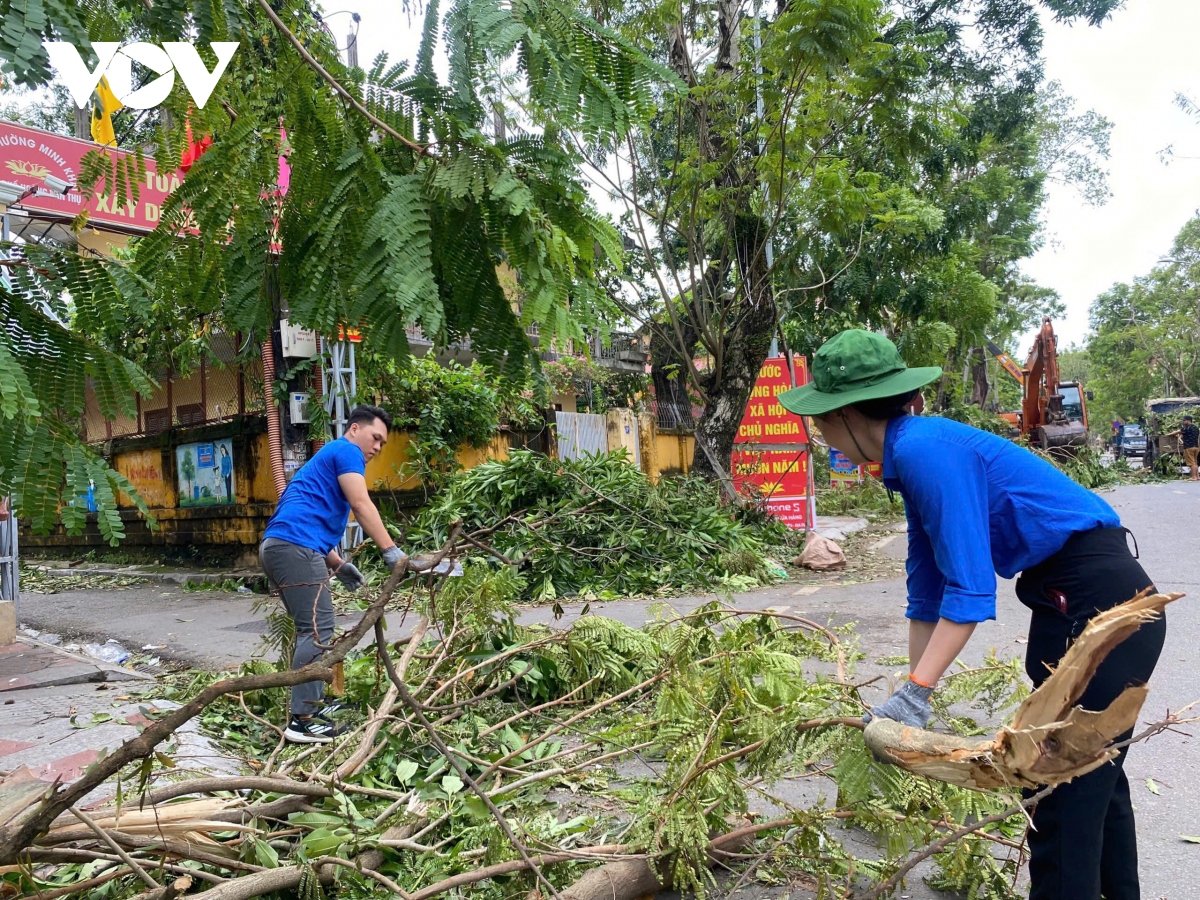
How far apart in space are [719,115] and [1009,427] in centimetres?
1552

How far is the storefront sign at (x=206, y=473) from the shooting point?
1043 cm

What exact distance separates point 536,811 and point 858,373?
222 cm

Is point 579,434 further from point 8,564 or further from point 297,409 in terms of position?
point 8,564

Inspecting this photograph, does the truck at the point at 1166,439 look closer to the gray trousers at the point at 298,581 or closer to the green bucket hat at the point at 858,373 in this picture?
the gray trousers at the point at 298,581

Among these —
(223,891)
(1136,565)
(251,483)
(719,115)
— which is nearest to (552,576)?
(251,483)

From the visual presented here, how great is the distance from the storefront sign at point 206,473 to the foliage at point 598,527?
249cm

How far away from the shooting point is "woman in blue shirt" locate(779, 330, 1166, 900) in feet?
6.43

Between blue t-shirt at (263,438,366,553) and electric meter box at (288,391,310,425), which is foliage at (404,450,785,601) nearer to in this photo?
electric meter box at (288,391,310,425)

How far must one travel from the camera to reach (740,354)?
36.4 feet

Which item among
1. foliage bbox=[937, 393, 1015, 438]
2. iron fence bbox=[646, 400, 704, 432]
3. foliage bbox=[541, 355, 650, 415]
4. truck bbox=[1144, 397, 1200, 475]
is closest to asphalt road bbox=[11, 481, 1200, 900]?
iron fence bbox=[646, 400, 704, 432]

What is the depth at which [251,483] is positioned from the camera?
10117 mm

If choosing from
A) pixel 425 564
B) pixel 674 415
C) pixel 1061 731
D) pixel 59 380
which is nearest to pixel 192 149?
pixel 59 380

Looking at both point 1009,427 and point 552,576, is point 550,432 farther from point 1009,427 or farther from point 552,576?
point 1009,427

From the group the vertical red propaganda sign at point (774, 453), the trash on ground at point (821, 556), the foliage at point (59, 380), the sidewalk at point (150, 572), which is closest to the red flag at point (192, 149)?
the foliage at point (59, 380)
